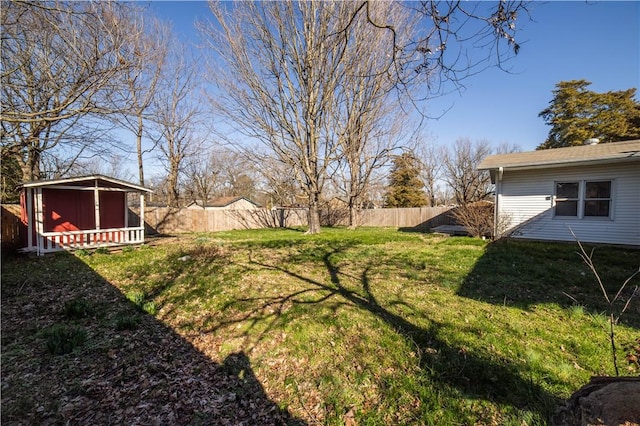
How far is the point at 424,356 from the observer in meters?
3.19

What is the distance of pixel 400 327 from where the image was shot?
12.6ft

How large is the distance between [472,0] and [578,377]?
343 centimetres

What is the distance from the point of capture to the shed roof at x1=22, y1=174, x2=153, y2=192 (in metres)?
8.90

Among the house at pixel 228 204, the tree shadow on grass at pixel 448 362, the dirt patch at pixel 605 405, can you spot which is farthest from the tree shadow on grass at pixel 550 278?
the house at pixel 228 204

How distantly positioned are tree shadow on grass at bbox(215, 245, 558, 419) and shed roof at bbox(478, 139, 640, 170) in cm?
853

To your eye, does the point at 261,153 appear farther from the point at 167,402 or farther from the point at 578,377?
the point at 578,377

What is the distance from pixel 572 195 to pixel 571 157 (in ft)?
4.13

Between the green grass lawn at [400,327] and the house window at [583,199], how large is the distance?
7.15 feet

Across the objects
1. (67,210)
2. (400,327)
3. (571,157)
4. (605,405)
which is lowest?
(400,327)

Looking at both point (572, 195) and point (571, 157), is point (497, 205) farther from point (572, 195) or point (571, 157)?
point (571, 157)

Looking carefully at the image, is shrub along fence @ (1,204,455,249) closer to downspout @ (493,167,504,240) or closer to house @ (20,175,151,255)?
house @ (20,175,151,255)

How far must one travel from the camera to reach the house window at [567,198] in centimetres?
971

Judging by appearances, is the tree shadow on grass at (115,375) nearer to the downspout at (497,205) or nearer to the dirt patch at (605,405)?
the dirt patch at (605,405)

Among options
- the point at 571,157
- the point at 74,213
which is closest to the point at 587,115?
the point at 571,157
